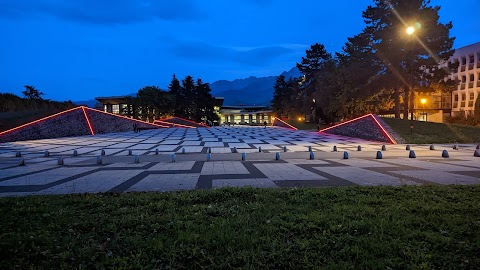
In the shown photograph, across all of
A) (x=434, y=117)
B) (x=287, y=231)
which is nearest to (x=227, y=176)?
(x=287, y=231)

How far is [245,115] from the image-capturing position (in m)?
123

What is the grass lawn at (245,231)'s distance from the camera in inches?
140

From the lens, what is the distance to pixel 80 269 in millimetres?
3363

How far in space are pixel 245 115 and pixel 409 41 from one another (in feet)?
306

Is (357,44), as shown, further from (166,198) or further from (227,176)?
(166,198)

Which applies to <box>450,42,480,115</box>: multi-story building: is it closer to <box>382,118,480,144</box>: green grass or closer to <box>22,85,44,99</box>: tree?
<box>382,118,480,144</box>: green grass

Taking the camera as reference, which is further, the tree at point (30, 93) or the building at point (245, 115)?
the building at point (245, 115)

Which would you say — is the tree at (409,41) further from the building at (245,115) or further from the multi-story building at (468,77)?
the building at (245,115)

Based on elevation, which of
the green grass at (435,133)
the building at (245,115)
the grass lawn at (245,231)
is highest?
the building at (245,115)

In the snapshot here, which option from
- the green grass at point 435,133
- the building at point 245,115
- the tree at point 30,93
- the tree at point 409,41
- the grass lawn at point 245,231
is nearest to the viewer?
the grass lawn at point 245,231

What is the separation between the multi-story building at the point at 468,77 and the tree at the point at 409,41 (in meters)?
25.8

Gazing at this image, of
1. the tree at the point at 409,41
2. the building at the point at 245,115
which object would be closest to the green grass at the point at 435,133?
the tree at the point at 409,41

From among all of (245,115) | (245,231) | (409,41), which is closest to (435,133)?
(409,41)

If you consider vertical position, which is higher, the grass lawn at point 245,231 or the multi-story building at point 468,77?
the multi-story building at point 468,77
